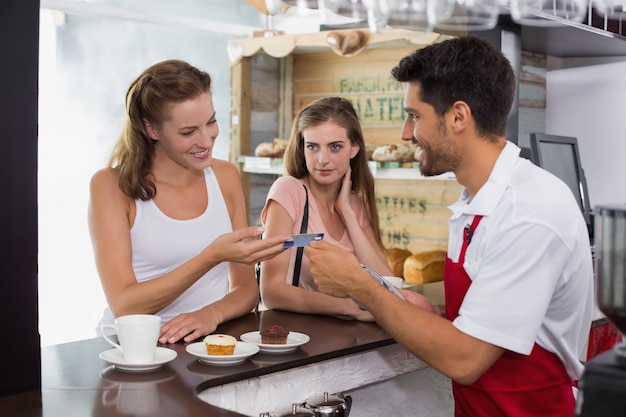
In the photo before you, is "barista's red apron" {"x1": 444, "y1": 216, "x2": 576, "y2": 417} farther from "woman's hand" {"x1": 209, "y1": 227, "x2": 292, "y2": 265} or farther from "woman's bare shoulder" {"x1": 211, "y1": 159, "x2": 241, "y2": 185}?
"woman's bare shoulder" {"x1": 211, "y1": 159, "x2": 241, "y2": 185}

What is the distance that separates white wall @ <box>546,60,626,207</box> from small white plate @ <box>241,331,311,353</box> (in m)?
3.00

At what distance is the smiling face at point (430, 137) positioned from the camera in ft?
6.48

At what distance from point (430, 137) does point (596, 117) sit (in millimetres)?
3053

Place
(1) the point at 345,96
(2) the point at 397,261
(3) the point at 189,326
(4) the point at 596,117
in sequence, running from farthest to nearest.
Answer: (1) the point at 345,96 → (4) the point at 596,117 → (2) the point at 397,261 → (3) the point at 189,326

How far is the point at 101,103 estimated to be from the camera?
529cm

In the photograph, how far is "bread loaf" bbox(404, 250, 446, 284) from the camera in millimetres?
4043

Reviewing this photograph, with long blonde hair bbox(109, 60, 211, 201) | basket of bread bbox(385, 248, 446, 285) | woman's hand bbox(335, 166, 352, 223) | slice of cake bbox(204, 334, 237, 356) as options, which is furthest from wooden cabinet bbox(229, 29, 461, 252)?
Answer: slice of cake bbox(204, 334, 237, 356)

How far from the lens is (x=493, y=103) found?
1.95 m

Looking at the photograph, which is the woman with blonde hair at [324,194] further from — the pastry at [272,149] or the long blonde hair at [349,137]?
the pastry at [272,149]

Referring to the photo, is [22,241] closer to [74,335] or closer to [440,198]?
[440,198]

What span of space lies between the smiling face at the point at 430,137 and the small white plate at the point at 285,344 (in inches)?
22.3

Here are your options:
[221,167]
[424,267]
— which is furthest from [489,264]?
[424,267]

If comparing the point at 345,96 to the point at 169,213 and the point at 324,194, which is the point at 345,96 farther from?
the point at 169,213

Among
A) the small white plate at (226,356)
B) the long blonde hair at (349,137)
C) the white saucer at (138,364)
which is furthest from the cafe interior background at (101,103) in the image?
the white saucer at (138,364)
